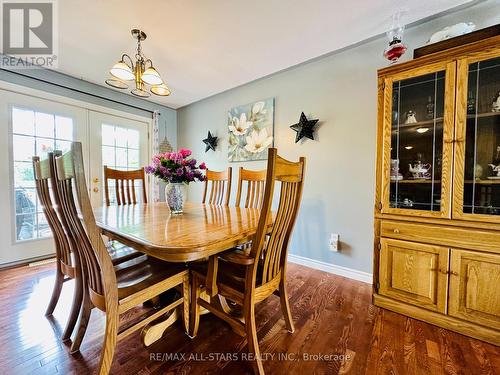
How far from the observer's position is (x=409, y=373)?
109 centimetres

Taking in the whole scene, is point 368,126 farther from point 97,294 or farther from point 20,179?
point 20,179

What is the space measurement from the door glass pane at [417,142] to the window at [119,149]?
119 inches

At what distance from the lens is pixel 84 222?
83cm

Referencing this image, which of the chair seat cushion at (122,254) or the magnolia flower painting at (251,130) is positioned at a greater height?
the magnolia flower painting at (251,130)

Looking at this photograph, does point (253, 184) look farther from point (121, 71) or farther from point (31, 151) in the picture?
point (31, 151)

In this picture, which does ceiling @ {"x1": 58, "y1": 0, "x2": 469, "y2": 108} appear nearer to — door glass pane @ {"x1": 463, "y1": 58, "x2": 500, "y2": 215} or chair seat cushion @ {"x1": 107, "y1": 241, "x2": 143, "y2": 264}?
door glass pane @ {"x1": 463, "y1": 58, "x2": 500, "y2": 215}

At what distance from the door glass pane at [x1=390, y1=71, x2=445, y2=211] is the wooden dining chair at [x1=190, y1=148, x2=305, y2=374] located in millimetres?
937

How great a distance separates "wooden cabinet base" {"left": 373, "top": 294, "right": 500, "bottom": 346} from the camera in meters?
1.30

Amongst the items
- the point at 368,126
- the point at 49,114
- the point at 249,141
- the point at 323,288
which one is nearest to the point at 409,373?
the point at 323,288

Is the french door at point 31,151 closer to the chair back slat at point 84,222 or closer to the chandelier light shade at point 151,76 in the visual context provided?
the chandelier light shade at point 151,76

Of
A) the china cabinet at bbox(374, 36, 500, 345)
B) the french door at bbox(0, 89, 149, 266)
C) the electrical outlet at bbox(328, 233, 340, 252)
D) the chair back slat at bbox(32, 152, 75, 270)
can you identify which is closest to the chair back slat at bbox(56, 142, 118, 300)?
the chair back slat at bbox(32, 152, 75, 270)

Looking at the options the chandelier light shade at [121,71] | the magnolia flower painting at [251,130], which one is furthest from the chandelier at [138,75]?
the magnolia flower painting at [251,130]

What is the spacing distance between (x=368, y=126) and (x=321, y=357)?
191cm

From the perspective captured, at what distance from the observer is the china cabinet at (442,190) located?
132 centimetres
